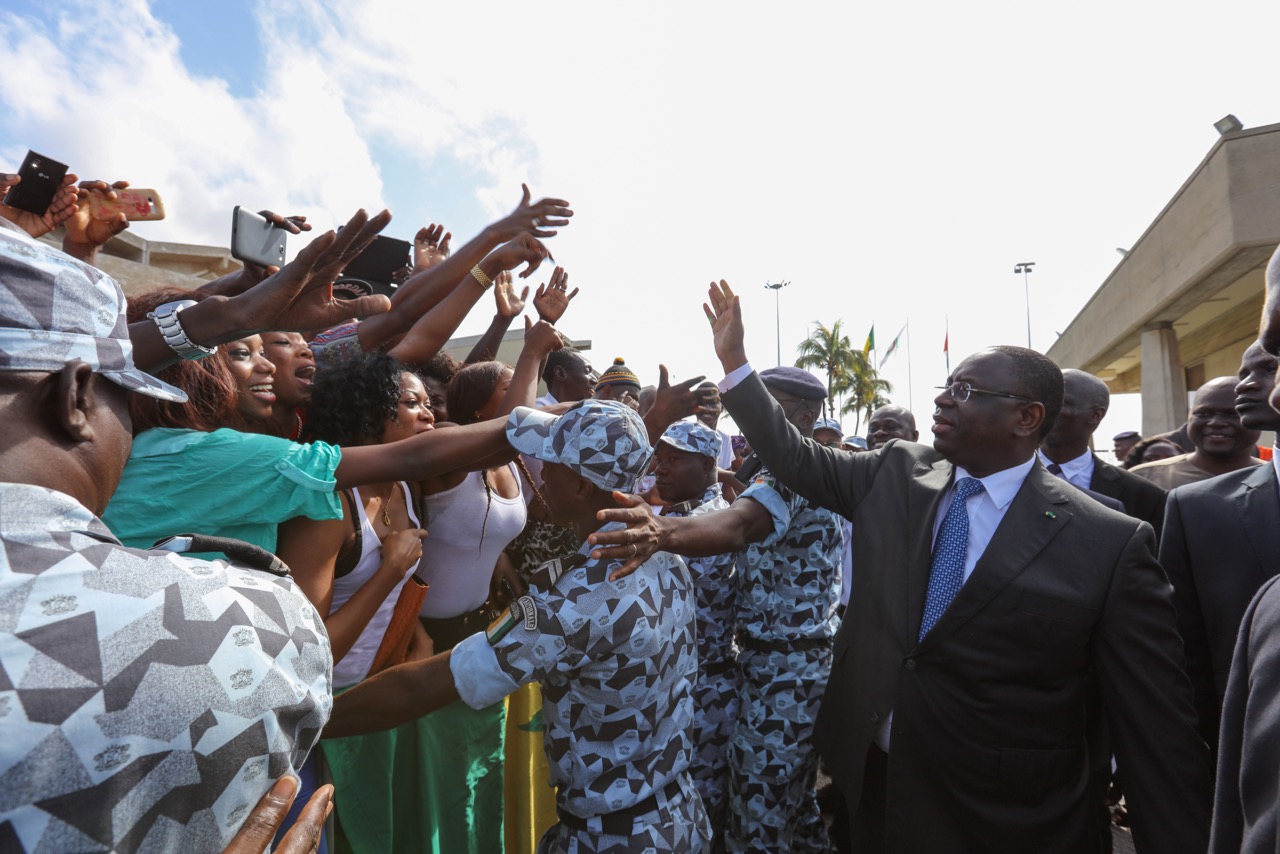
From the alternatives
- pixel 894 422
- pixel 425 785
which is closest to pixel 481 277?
pixel 425 785

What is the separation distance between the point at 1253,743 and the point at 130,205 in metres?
4.00

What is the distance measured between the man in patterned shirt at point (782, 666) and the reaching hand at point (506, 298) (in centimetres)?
166

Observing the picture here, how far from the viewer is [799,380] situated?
473 centimetres

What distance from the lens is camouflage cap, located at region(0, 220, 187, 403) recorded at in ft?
2.74

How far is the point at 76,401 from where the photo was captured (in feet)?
2.99

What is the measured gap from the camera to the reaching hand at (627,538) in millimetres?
2100

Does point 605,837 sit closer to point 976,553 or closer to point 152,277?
point 976,553

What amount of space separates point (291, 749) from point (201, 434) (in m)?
1.16

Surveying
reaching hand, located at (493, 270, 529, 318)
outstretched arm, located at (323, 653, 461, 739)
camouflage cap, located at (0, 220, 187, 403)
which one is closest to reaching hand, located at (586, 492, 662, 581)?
outstretched arm, located at (323, 653, 461, 739)

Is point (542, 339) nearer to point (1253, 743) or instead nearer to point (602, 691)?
point (602, 691)

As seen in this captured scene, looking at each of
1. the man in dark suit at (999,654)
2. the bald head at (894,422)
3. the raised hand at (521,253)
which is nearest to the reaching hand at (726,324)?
the man in dark suit at (999,654)

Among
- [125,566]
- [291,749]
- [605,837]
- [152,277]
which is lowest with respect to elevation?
[605,837]

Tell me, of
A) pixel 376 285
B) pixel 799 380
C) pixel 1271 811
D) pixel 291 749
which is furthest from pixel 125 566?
pixel 376 285

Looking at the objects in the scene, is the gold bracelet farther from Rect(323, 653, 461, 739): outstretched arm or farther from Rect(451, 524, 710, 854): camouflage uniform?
Rect(323, 653, 461, 739): outstretched arm
